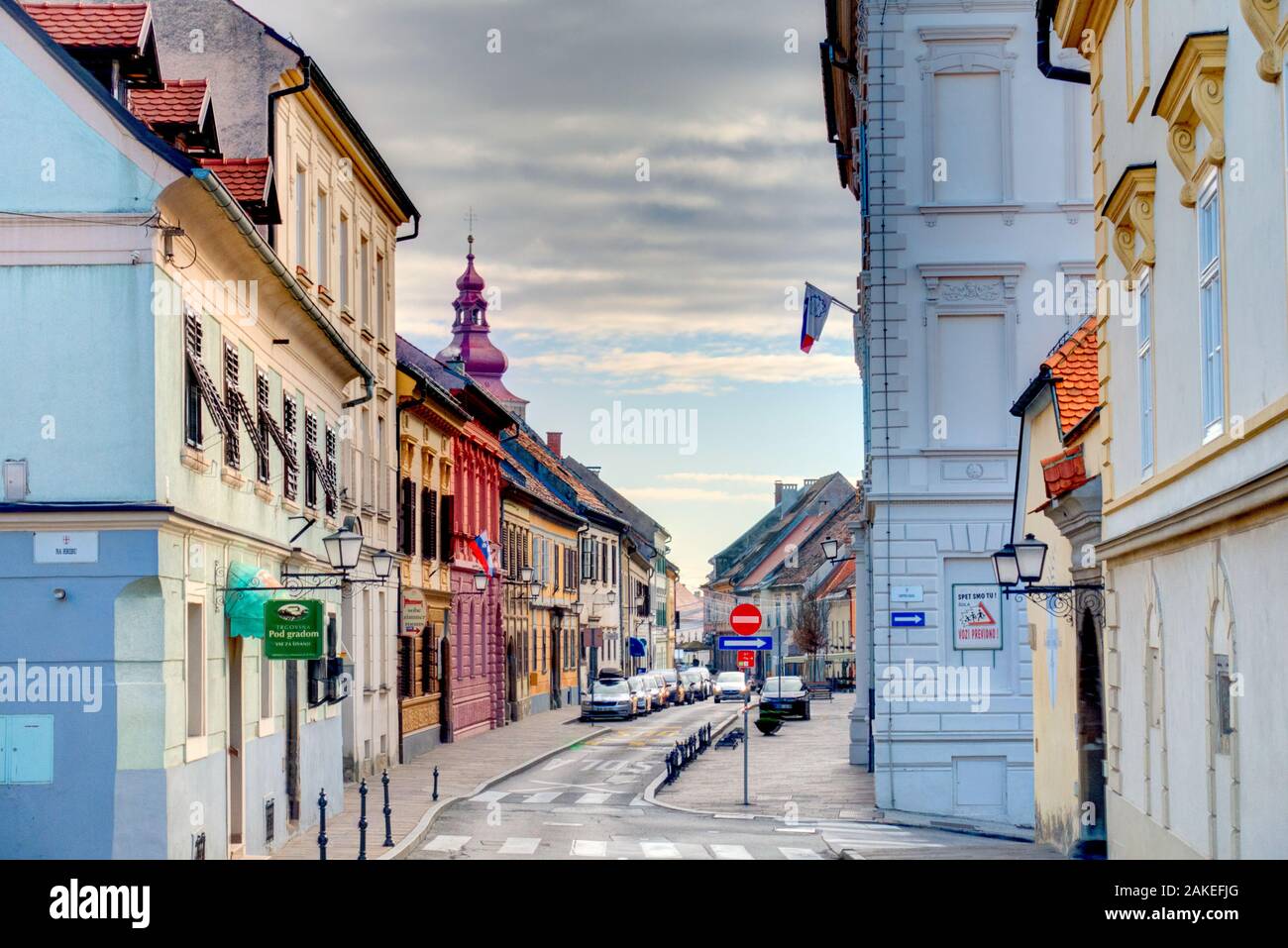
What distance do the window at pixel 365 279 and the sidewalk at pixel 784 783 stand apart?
10165mm

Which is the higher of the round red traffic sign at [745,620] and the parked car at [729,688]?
the round red traffic sign at [745,620]

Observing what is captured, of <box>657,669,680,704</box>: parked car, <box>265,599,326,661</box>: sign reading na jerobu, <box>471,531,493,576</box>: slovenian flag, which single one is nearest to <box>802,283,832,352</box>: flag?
<box>471,531,493,576</box>: slovenian flag

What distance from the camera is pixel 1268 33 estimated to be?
9.26 m

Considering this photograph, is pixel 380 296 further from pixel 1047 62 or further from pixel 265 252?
pixel 1047 62

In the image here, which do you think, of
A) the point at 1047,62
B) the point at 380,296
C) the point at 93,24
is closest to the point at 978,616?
the point at 1047,62

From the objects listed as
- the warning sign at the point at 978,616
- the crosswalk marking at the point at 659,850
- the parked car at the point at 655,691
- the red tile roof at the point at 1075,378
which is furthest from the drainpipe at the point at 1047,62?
the parked car at the point at 655,691

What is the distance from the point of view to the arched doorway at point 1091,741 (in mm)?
19828

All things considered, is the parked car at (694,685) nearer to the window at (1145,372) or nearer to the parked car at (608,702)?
the parked car at (608,702)

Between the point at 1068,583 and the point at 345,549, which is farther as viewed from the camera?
the point at 345,549

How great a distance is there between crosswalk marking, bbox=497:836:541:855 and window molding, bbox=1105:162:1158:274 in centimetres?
1138

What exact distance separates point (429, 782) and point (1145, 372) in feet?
69.2
